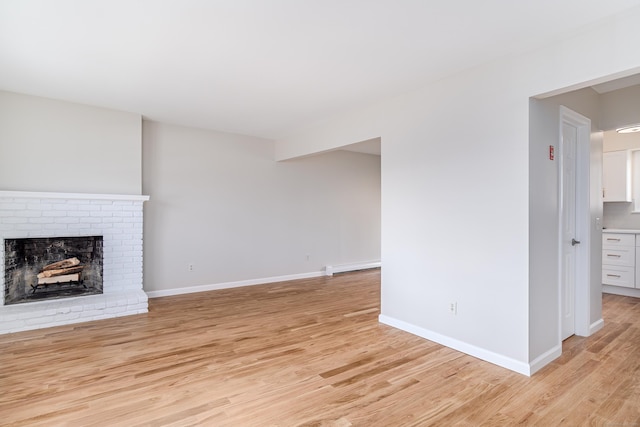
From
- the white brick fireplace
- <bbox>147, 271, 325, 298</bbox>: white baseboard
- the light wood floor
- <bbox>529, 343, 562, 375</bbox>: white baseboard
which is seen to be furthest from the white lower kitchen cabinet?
the white brick fireplace

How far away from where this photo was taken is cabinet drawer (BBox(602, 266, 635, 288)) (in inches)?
188

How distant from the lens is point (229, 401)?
87.0 inches

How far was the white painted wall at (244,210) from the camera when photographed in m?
5.04

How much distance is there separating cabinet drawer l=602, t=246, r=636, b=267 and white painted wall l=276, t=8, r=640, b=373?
3184 millimetres

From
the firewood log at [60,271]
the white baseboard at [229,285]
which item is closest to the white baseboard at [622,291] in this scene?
the white baseboard at [229,285]

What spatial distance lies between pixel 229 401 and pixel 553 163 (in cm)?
321

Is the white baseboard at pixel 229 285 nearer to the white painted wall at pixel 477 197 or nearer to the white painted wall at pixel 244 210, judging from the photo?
the white painted wall at pixel 244 210

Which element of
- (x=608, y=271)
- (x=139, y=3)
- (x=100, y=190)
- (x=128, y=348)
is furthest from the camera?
(x=608, y=271)

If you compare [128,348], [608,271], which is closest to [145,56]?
[128,348]

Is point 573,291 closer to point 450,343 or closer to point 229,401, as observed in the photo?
point 450,343

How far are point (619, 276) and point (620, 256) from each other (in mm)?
304

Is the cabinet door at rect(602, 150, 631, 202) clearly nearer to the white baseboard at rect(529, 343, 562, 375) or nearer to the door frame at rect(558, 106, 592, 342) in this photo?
the door frame at rect(558, 106, 592, 342)

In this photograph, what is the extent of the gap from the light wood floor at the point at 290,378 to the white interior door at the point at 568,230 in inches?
10.8

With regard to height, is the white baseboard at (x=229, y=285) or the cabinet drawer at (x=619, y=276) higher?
the cabinet drawer at (x=619, y=276)
